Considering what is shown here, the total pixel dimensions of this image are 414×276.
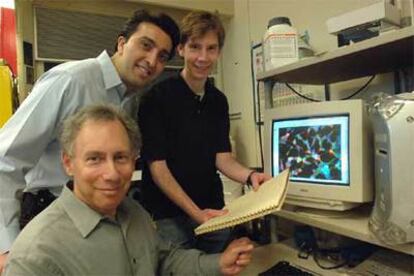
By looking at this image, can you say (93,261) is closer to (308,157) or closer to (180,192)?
(180,192)

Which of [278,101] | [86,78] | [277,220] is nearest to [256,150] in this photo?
[278,101]

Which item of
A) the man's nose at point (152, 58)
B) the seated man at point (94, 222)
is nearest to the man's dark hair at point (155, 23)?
the man's nose at point (152, 58)

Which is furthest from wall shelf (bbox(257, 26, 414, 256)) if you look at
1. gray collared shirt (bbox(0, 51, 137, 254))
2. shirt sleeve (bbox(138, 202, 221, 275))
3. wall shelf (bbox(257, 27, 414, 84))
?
gray collared shirt (bbox(0, 51, 137, 254))

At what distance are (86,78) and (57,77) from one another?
0.29 ft

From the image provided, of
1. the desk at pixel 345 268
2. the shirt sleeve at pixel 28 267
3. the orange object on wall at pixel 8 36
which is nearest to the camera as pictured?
the shirt sleeve at pixel 28 267

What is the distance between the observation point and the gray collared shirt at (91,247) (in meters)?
0.80

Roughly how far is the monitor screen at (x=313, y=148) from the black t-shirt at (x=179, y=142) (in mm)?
277

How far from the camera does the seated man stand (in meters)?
0.82

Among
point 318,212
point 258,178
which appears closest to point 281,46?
point 258,178

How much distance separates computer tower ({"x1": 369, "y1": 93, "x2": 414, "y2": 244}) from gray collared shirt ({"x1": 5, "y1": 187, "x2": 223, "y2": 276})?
47cm

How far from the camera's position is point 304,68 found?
1319 mm

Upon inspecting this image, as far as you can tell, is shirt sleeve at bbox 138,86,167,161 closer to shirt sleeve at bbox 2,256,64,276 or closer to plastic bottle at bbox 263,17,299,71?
plastic bottle at bbox 263,17,299,71

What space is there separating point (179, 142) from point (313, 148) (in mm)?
504

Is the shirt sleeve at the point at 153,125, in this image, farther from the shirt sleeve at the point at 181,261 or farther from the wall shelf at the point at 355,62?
the wall shelf at the point at 355,62
